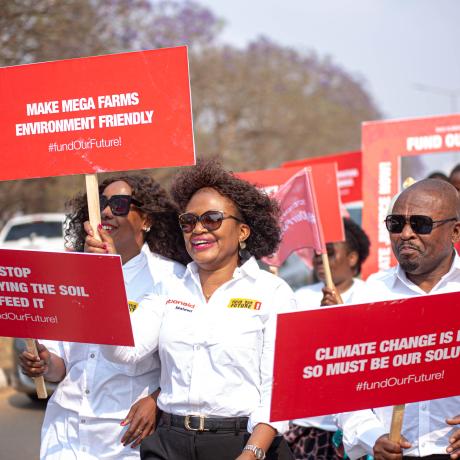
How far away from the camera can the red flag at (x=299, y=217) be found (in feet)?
17.2

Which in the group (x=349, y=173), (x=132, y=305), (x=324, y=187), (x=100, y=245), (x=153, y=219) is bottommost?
(x=132, y=305)

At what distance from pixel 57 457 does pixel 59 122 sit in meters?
1.52

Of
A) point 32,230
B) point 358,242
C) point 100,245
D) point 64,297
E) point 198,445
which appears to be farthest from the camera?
point 32,230

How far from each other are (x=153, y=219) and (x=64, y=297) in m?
0.99

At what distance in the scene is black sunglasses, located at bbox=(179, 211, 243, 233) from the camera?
3.74 metres

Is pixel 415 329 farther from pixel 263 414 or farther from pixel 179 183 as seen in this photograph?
pixel 179 183

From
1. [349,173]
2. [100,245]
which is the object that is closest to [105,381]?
[100,245]

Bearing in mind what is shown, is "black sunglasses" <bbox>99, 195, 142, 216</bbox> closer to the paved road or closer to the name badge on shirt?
the name badge on shirt

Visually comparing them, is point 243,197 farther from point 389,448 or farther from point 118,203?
point 389,448

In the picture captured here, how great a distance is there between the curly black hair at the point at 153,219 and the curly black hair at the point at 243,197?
37cm

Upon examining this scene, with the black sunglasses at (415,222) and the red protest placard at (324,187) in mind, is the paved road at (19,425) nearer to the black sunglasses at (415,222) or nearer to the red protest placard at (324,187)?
the red protest placard at (324,187)

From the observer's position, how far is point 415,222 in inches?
144

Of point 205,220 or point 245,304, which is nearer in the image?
point 245,304

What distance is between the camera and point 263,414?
11.1 ft
